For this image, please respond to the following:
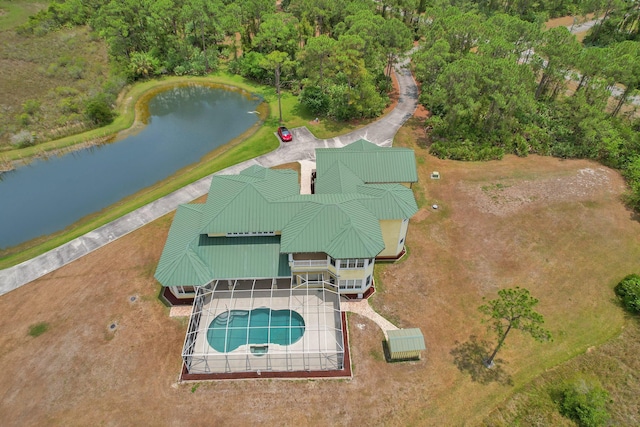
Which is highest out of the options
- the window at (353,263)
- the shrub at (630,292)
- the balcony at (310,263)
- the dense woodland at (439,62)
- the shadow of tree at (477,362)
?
the dense woodland at (439,62)

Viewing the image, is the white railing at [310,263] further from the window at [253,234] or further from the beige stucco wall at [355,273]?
the window at [253,234]

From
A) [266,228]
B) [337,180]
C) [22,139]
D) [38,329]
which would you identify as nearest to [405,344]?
[266,228]

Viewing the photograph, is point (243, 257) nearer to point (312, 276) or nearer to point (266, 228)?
point (266, 228)

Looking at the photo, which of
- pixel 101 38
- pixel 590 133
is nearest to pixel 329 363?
pixel 590 133

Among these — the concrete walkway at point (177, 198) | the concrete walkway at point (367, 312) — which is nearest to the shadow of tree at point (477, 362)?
the concrete walkway at point (367, 312)

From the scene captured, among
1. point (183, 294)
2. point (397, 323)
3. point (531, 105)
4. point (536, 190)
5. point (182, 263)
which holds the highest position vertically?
point (531, 105)

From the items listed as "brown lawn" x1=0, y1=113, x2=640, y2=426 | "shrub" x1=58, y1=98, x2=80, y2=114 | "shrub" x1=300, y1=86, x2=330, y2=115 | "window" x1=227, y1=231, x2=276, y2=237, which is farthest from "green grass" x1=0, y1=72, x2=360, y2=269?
"window" x1=227, y1=231, x2=276, y2=237

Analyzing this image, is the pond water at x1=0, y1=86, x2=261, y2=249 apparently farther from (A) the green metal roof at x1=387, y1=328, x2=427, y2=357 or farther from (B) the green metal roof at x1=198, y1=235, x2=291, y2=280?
(A) the green metal roof at x1=387, y1=328, x2=427, y2=357
